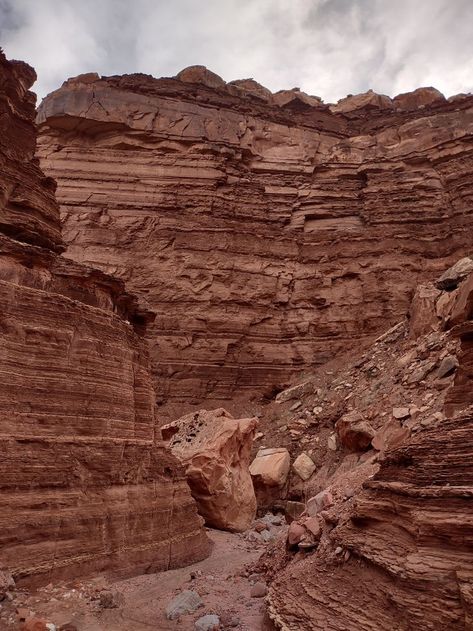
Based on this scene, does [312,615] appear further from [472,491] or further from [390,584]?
[472,491]

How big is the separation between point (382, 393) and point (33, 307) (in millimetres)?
12594

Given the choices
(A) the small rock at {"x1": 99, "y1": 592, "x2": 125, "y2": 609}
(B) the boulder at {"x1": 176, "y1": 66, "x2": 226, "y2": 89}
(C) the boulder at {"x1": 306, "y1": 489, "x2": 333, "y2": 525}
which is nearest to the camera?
(A) the small rock at {"x1": 99, "y1": 592, "x2": 125, "y2": 609}

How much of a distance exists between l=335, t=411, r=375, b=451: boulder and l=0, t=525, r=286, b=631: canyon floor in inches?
271

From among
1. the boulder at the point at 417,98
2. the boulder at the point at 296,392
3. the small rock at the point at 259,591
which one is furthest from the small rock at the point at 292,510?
the boulder at the point at 417,98

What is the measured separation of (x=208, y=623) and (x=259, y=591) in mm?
1410

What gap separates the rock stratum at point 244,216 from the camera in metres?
24.3

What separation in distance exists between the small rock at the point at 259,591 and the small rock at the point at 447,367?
9.30m

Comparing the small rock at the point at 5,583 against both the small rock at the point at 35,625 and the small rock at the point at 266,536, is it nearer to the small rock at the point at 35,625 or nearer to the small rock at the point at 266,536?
the small rock at the point at 35,625

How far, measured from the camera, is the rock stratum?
79.8ft

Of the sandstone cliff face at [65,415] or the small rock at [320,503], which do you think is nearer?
the sandstone cliff face at [65,415]

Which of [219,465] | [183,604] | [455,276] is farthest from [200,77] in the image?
[183,604]

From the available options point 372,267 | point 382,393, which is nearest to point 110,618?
point 382,393

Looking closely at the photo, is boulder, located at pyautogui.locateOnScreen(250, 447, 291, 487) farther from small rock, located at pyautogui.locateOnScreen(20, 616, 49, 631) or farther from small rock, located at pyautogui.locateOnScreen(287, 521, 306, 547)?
small rock, located at pyautogui.locateOnScreen(20, 616, 49, 631)

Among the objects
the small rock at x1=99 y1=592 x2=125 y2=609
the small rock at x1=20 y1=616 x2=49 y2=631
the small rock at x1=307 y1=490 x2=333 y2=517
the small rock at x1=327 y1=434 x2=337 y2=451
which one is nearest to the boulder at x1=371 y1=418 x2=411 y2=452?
the small rock at x1=327 y1=434 x2=337 y2=451
